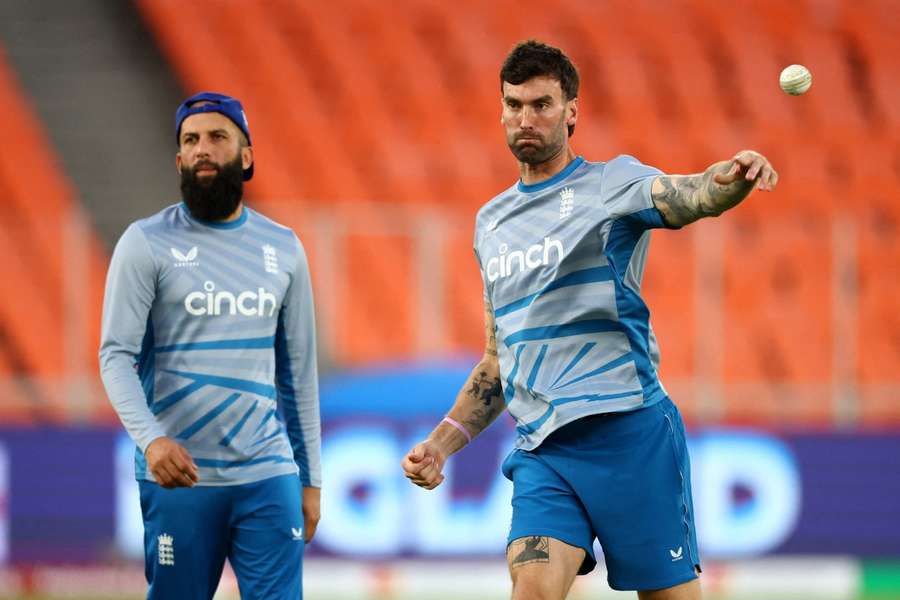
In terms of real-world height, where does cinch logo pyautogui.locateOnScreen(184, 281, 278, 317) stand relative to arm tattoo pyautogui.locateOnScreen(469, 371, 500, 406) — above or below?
above

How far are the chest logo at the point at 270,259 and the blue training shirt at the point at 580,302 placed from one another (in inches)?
33.3

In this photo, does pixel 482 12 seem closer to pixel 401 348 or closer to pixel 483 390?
pixel 401 348

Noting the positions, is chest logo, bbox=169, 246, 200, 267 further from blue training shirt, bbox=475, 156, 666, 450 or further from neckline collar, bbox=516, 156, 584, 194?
neckline collar, bbox=516, 156, 584, 194

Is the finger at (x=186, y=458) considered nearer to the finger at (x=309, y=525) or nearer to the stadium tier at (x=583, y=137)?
the finger at (x=309, y=525)

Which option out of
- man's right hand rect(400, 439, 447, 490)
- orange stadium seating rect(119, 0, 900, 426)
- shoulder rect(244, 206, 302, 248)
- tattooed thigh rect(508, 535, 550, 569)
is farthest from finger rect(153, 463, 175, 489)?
orange stadium seating rect(119, 0, 900, 426)

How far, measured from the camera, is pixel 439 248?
33.9 feet

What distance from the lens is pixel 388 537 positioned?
9.20 m

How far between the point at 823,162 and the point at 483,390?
10333 mm

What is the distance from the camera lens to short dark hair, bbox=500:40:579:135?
4426mm

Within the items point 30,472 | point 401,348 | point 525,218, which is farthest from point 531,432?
point 401,348

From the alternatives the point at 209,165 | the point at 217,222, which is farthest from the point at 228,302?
the point at 209,165

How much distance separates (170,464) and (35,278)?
810cm

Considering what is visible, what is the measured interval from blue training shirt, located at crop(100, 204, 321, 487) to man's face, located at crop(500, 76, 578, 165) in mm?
999

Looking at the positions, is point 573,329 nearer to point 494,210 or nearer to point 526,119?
point 494,210
